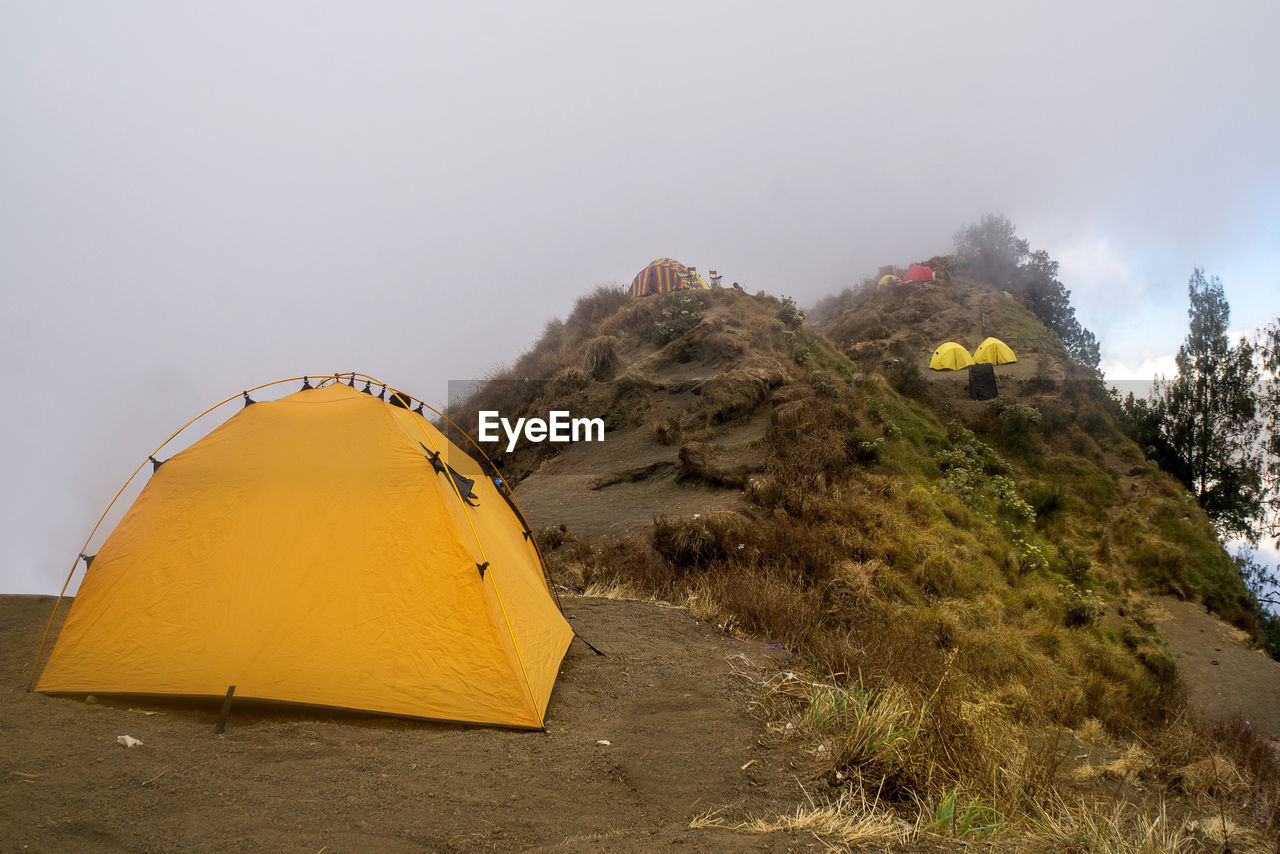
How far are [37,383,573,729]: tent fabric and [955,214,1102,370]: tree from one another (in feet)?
141

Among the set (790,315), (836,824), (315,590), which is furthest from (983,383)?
(315,590)

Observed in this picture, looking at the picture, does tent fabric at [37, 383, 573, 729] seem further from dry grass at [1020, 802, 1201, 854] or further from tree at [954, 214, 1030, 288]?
tree at [954, 214, 1030, 288]

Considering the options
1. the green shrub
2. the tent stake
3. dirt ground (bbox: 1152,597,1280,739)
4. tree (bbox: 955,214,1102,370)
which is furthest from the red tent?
the tent stake

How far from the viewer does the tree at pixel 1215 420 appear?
26828mm

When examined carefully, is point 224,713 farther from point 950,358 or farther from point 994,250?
point 994,250

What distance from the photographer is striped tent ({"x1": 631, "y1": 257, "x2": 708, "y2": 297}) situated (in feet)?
88.7

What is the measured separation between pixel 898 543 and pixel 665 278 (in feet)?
59.7

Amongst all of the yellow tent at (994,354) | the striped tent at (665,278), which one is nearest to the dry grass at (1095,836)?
the striped tent at (665,278)

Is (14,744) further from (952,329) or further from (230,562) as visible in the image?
(952,329)

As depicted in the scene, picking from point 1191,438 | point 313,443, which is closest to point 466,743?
point 313,443

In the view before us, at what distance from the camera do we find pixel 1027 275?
4384cm

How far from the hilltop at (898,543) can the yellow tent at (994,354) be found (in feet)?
1.59

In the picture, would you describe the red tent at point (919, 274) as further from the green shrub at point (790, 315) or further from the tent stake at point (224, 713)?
the tent stake at point (224, 713)

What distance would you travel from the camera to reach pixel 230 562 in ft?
14.8
